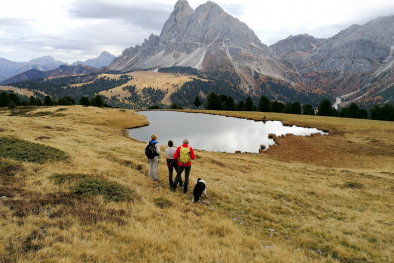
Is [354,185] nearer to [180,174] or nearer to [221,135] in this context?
[180,174]

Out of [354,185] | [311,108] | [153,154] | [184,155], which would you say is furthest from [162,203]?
[311,108]

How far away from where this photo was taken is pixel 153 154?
17.3 metres

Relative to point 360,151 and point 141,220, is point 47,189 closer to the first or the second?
point 141,220

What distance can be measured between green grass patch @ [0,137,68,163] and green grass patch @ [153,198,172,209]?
1161 cm

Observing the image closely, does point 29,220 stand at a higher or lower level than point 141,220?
higher

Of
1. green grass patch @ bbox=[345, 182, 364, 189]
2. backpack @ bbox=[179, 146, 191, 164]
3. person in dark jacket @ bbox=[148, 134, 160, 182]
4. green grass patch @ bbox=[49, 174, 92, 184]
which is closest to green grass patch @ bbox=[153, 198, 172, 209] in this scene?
backpack @ bbox=[179, 146, 191, 164]

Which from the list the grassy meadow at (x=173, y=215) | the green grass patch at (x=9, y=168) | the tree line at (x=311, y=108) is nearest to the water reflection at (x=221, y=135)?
the grassy meadow at (x=173, y=215)

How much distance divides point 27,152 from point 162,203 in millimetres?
14576

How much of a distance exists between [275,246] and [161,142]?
41135 mm

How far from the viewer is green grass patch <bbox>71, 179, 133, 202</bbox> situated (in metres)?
13.1

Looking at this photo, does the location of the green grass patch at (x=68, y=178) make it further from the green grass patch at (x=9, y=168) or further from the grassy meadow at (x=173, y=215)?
the green grass patch at (x=9, y=168)

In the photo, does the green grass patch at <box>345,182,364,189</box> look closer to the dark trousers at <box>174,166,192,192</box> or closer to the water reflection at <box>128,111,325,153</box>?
the dark trousers at <box>174,166,192,192</box>

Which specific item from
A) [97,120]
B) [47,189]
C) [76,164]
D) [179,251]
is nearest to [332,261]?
[179,251]

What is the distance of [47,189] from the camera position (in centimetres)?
1271
